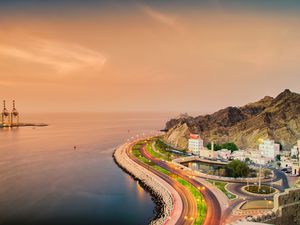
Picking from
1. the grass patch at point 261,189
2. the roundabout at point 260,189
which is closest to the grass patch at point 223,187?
the roundabout at point 260,189

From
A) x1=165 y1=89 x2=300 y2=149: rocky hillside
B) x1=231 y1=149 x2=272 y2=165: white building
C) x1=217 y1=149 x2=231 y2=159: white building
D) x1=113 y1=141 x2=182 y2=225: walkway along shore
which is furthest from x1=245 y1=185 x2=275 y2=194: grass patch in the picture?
x1=165 y1=89 x2=300 y2=149: rocky hillside

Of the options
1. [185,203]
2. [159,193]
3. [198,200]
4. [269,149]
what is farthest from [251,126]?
[185,203]

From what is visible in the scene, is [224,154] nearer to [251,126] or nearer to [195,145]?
[195,145]

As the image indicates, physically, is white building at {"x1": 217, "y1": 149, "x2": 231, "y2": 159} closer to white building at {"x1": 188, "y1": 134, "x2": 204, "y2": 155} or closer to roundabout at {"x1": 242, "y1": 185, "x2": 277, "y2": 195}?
white building at {"x1": 188, "y1": 134, "x2": 204, "y2": 155}

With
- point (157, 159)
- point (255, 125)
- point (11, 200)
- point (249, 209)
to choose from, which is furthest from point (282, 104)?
point (11, 200)

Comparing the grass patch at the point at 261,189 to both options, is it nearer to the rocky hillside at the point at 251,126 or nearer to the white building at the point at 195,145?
the white building at the point at 195,145

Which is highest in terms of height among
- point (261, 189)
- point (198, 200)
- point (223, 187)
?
point (261, 189)

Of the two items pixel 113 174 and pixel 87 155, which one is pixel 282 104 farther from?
pixel 87 155
